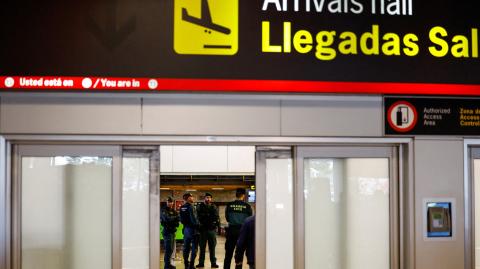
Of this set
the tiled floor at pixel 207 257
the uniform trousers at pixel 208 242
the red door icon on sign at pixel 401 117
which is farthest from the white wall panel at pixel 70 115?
the tiled floor at pixel 207 257

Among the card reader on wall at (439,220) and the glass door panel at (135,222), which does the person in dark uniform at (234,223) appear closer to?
the glass door panel at (135,222)

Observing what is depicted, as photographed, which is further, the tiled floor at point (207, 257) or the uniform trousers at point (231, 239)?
the tiled floor at point (207, 257)

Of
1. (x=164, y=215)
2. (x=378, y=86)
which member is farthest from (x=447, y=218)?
(x=164, y=215)

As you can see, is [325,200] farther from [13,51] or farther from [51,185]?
[13,51]

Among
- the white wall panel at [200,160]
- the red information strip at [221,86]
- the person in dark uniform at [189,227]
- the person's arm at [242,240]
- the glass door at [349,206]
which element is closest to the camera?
the red information strip at [221,86]

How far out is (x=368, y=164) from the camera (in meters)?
6.01

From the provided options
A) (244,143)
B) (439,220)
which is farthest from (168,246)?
(439,220)

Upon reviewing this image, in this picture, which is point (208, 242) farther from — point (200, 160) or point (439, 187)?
point (439, 187)

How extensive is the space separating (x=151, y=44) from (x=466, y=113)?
317 cm

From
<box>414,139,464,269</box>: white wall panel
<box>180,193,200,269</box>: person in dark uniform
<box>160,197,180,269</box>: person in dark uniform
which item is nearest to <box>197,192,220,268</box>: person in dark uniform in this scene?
<box>180,193,200,269</box>: person in dark uniform

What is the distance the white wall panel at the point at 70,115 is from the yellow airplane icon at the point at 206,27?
742 millimetres

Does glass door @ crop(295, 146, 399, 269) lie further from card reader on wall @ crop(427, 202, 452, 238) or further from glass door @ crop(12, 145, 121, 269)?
glass door @ crop(12, 145, 121, 269)

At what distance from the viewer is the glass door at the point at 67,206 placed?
5.64 metres

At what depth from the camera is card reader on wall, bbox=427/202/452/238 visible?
580 centimetres
